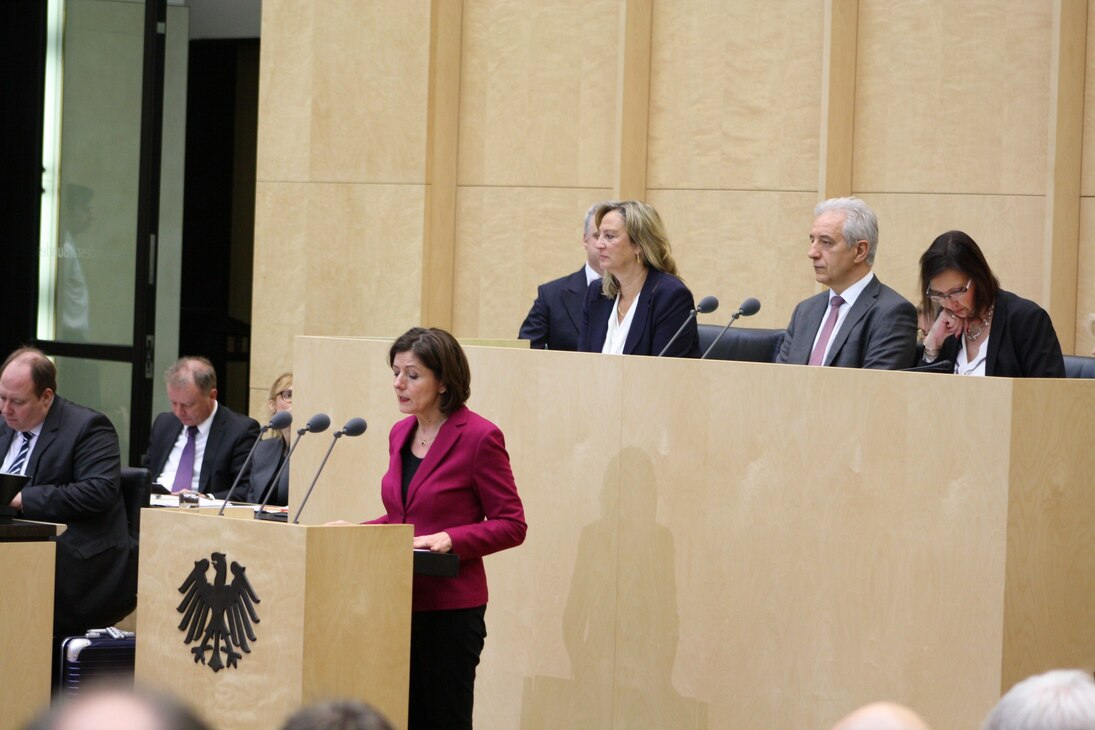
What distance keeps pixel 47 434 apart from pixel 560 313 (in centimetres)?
195

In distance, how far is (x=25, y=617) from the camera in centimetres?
475

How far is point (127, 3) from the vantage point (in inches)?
364

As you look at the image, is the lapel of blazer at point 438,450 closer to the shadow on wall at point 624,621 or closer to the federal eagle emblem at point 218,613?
the federal eagle emblem at point 218,613

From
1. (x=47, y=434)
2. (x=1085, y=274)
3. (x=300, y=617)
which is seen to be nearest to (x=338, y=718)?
(x=300, y=617)

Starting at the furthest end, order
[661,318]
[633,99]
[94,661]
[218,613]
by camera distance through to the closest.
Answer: [633,99]
[94,661]
[661,318]
[218,613]

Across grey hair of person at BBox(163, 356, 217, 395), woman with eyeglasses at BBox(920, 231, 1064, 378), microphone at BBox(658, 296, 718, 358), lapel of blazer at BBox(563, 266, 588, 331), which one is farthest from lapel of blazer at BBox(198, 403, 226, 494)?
woman with eyeglasses at BBox(920, 231, 1064, 378)

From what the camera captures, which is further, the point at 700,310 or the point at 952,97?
the point at 952,97

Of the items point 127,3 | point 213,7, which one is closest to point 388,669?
point 127,3

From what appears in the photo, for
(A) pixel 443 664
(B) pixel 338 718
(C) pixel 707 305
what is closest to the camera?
(B) pixel 338 718

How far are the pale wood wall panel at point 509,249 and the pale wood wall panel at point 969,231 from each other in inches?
53.5

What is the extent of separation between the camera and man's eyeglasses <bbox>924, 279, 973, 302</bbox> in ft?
14.1

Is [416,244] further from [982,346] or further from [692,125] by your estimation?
[982,346]

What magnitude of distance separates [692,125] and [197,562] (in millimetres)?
3967

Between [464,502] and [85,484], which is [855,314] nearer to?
[464,502]
